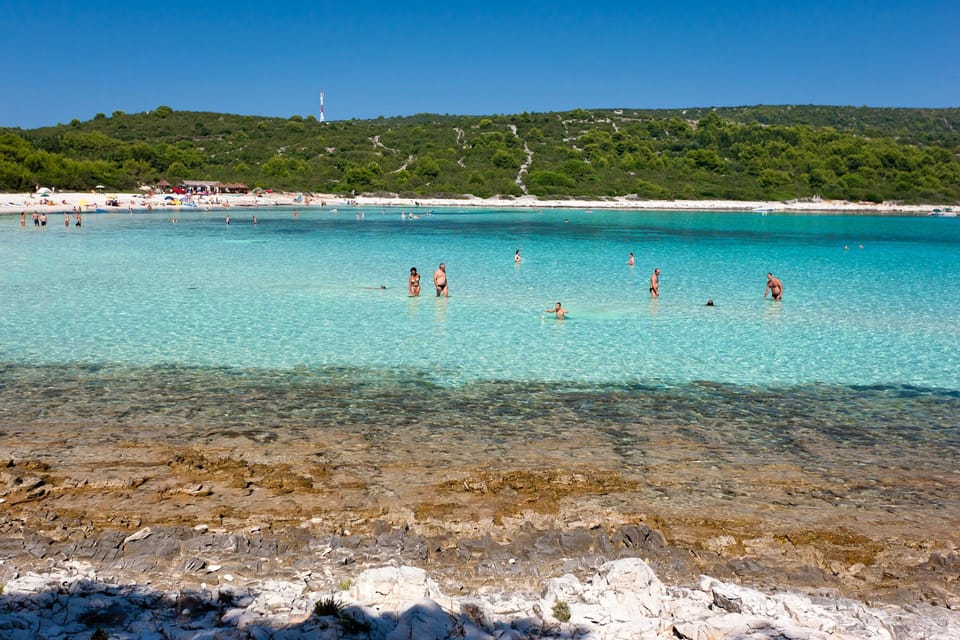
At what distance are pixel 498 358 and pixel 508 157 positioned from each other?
333 ft

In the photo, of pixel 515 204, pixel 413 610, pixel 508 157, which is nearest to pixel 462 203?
pixel 515 204

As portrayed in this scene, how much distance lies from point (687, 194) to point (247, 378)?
98.9 meters

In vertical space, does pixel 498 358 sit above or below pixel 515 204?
below

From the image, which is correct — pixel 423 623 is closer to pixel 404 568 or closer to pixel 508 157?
pixel 404 568

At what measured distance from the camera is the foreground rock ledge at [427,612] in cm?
525

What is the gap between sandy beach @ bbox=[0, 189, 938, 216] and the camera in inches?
3204

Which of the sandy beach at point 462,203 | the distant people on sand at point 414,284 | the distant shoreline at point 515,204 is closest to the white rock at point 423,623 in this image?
the distant people on sand at point 414,284

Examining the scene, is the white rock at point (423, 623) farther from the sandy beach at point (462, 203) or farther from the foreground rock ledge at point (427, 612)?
the sandy beach at point (462, 203)

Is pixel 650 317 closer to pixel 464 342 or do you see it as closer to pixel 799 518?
pixel 464 342

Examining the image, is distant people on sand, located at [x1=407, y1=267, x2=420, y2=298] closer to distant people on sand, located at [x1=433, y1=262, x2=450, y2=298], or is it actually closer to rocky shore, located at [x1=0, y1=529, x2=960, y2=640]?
distant people on sand, located at [x1=433, y1=262, x2=450, y2=298]

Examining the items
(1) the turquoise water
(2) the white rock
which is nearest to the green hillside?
(1) the turquoise water

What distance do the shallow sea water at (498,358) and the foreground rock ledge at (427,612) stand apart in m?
3.06

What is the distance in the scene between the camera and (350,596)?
18.7 feet

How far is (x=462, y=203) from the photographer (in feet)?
328
